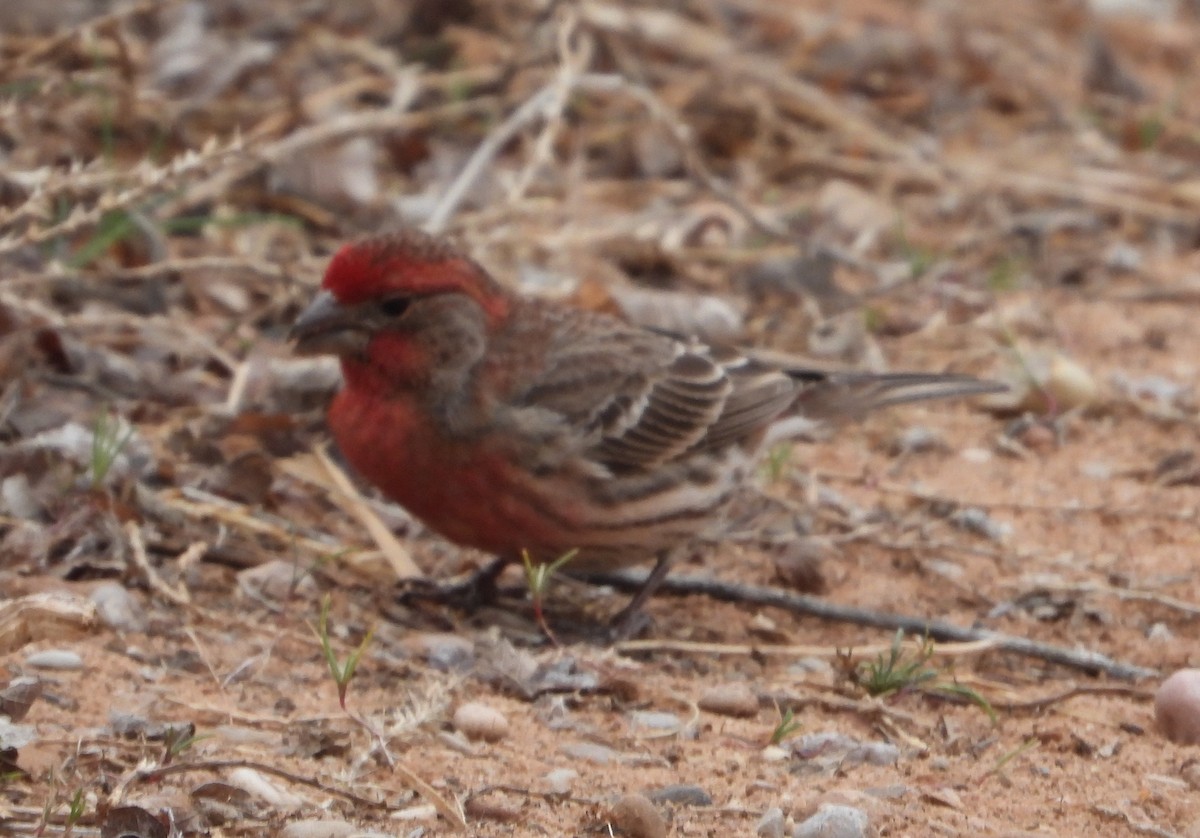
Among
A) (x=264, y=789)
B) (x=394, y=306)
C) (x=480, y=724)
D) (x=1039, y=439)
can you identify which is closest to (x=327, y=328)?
(x=394, y=306)

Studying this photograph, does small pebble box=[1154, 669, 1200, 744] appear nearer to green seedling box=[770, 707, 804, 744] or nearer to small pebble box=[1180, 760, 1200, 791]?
small pebble box=[1180, 760, 1200, 791]

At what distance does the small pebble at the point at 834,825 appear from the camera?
359 centimetres

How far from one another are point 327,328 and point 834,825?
225 centimetres

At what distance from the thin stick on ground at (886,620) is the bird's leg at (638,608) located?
9 centimetres

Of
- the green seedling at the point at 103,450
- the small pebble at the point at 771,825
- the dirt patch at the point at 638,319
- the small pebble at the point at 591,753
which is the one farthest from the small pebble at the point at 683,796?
the green seedling at the point at 103,450

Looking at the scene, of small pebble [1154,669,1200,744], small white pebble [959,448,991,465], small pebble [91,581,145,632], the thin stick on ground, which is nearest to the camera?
small pebble [1154,669,1200,744]

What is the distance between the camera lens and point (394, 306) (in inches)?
211

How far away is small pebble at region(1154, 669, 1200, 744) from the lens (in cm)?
441

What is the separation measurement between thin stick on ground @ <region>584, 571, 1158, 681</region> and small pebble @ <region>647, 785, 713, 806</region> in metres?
1.18

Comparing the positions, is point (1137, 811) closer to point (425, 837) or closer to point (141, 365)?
point (425, 837)

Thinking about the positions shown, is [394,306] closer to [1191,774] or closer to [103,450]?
[103,450]

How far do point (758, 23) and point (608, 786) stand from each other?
282 inches

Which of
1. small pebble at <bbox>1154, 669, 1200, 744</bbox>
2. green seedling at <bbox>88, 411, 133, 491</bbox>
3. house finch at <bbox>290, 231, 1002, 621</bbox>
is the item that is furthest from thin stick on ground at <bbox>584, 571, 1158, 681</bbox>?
green seedling at <bbox>88, 411, 133, 491</bbox>

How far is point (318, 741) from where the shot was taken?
12.9 ft
